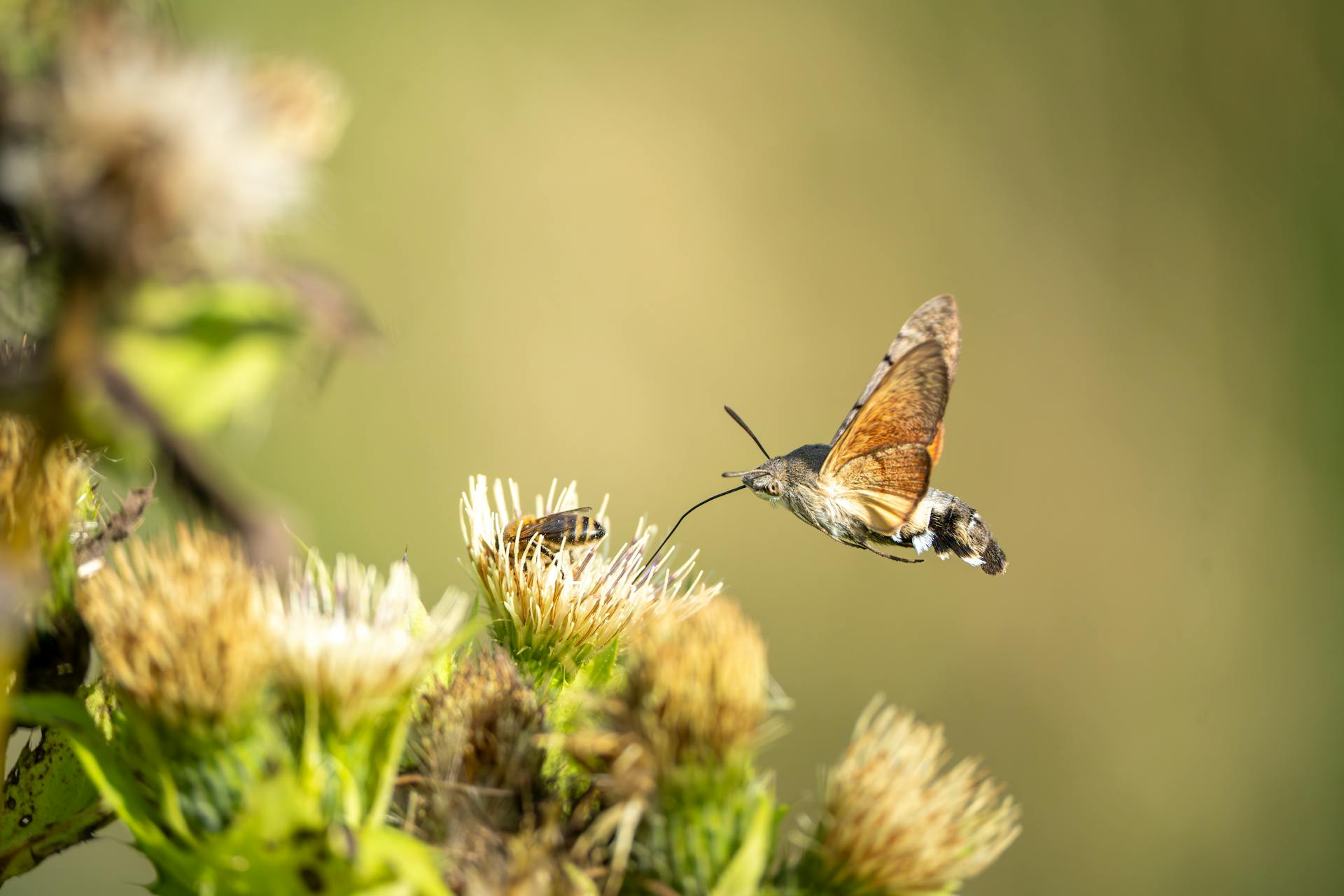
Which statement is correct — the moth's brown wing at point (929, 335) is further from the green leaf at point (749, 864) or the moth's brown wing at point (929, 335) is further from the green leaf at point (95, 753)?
the green leaf at point (95, 753)

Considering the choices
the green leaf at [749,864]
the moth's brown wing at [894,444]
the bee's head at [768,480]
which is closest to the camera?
the green leaf at [749,864]

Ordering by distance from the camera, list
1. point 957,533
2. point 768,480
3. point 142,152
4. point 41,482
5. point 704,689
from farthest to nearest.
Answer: point 957,533 → point 768,480 → point 704,689 → point 41,482 → point 142,152

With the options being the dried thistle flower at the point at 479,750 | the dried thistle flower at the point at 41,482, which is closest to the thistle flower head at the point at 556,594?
the dried thistle flower at the point at 479,750

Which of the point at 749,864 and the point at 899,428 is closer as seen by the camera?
the point at 749,864

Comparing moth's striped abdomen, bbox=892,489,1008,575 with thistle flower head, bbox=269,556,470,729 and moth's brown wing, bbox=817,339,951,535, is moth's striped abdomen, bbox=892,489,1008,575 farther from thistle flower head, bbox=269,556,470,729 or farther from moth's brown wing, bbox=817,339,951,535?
thistle flower head, bbox=269,556,470,729

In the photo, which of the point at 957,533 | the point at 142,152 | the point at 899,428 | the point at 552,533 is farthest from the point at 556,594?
the point at 957,533

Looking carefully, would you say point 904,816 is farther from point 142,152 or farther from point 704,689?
point 142,152

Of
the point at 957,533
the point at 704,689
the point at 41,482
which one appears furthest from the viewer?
the point at 957,533
